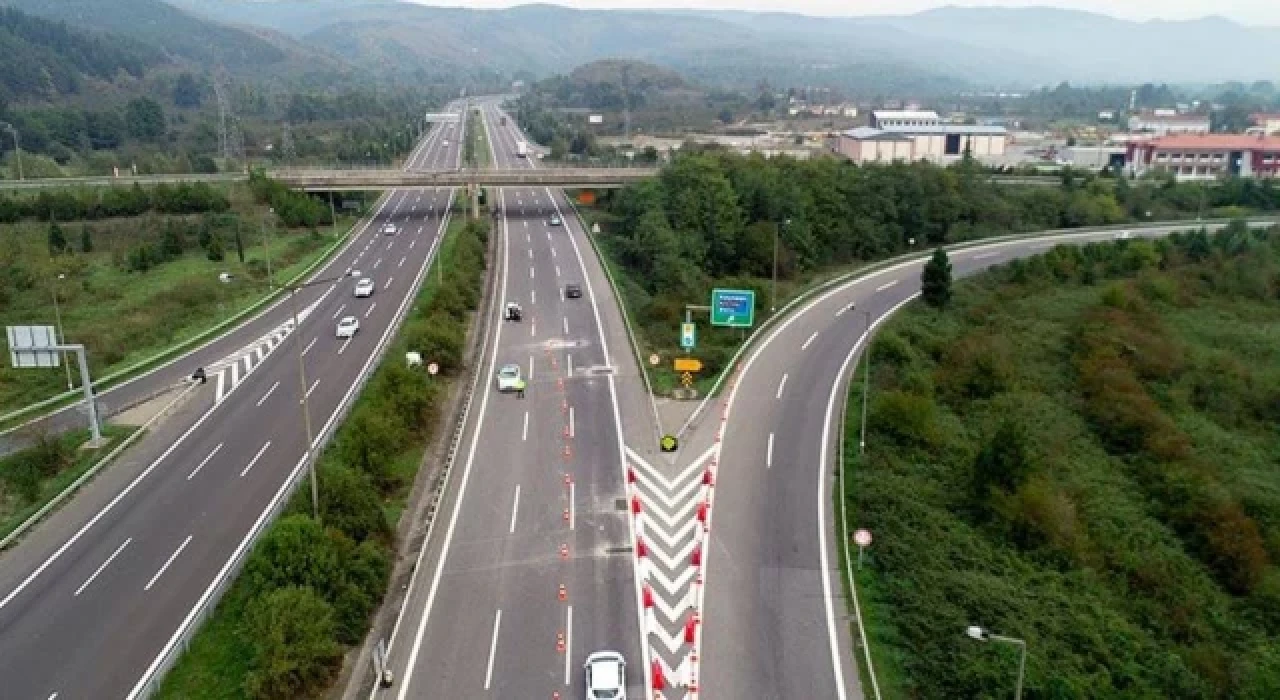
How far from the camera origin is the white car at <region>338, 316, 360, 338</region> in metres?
55.9

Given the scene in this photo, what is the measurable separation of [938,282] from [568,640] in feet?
157

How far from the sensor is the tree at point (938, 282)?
65.4 metres

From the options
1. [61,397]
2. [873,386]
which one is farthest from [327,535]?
[873,386]

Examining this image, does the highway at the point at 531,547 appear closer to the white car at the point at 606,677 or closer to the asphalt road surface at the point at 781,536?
the white car at the point at 606,677

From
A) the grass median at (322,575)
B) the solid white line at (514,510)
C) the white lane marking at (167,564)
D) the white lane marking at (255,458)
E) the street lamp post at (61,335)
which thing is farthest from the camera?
the street lamp post at (61,335)

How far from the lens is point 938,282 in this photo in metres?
65.5

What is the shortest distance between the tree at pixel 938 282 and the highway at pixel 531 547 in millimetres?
25875

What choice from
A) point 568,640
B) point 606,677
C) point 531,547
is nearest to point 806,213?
point 531,547

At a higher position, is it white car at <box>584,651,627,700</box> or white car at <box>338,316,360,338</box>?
white car at <box>338,316,360,338</box>

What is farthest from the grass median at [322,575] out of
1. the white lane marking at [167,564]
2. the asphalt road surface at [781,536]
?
the asphalt road surface at [781,536]

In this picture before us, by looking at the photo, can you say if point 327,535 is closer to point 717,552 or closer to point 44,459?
point 717,552

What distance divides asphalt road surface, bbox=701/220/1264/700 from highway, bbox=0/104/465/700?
54.8 feet

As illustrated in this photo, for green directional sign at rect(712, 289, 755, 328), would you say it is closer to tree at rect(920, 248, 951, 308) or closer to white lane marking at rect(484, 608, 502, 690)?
tree at rect(920, 248, 951, 308)

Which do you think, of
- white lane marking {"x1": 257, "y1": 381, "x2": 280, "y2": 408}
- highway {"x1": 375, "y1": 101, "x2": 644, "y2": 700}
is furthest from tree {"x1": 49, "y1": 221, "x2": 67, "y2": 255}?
highway {"x1": 375, "y1": 101, "x2": 644, "y2": 700}
